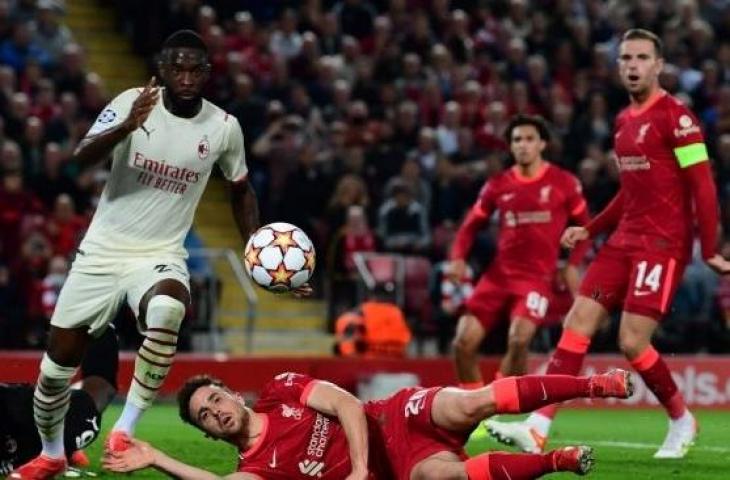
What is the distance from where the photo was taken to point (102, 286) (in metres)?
9.79

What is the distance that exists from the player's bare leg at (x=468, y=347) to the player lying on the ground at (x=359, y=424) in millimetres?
4885

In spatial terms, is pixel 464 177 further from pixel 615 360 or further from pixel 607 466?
pixel 607 466

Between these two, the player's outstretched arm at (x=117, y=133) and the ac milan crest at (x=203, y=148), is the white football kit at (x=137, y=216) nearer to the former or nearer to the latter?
the ac milan crest at (x=203, y=148)

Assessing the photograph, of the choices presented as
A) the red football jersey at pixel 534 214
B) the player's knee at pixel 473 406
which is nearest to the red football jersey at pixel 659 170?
the red football jersey at pixel 534 214

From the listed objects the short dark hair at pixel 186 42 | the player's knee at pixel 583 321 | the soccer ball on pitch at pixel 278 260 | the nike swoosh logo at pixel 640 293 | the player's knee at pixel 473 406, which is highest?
the short dark hair at pixel 186 42

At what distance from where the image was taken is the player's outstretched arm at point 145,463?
319 inches

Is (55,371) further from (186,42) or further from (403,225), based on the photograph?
(403,225)

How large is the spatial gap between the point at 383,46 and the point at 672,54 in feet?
13.4

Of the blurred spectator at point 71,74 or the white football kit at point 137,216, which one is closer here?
the white football kit at point 137,216

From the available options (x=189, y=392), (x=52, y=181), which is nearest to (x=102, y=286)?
(x=189, y=392)

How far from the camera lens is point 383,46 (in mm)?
22297

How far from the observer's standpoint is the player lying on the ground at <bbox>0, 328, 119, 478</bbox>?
32.9 ft

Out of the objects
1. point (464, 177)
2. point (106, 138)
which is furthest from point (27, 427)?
point (464, 177)

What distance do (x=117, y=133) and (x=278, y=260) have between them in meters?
1.15
